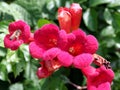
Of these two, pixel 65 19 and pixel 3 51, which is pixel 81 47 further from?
pixel 3 51

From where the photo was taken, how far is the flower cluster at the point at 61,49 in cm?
194

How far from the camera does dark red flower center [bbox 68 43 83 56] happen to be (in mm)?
2015

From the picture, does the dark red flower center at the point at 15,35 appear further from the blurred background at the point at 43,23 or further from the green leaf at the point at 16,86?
the green leaf at the point at 16,86

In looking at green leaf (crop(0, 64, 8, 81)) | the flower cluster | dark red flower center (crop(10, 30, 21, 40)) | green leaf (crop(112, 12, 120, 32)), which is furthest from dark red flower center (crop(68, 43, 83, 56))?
green leaf (crop(112, 12, 120, 32))

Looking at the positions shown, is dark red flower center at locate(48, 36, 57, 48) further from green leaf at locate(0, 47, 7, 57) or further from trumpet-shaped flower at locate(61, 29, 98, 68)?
green leaf at locate(0, 47, 7, 57)

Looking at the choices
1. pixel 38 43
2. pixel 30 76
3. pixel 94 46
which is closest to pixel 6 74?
pixel 30 76

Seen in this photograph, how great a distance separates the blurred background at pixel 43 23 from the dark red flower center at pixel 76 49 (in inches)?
13.8

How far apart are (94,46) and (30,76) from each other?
0.58 metres

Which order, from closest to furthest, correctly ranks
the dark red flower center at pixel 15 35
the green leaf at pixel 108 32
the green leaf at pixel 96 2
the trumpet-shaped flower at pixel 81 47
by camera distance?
the trumpet-shaped flower at pixel 81 47 → the dark red flower center at pixel 15 35 → the green leaf at pixel 96 2 → the green leaf at pixel 108 32

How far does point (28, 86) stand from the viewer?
2.49m

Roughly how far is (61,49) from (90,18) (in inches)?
30.9

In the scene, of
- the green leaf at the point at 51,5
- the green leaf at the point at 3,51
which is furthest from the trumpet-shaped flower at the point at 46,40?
the green leaf at the point at 51,5

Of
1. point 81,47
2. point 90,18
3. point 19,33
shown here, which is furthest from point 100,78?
point 90,18

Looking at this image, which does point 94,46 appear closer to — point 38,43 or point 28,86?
point 38,43
